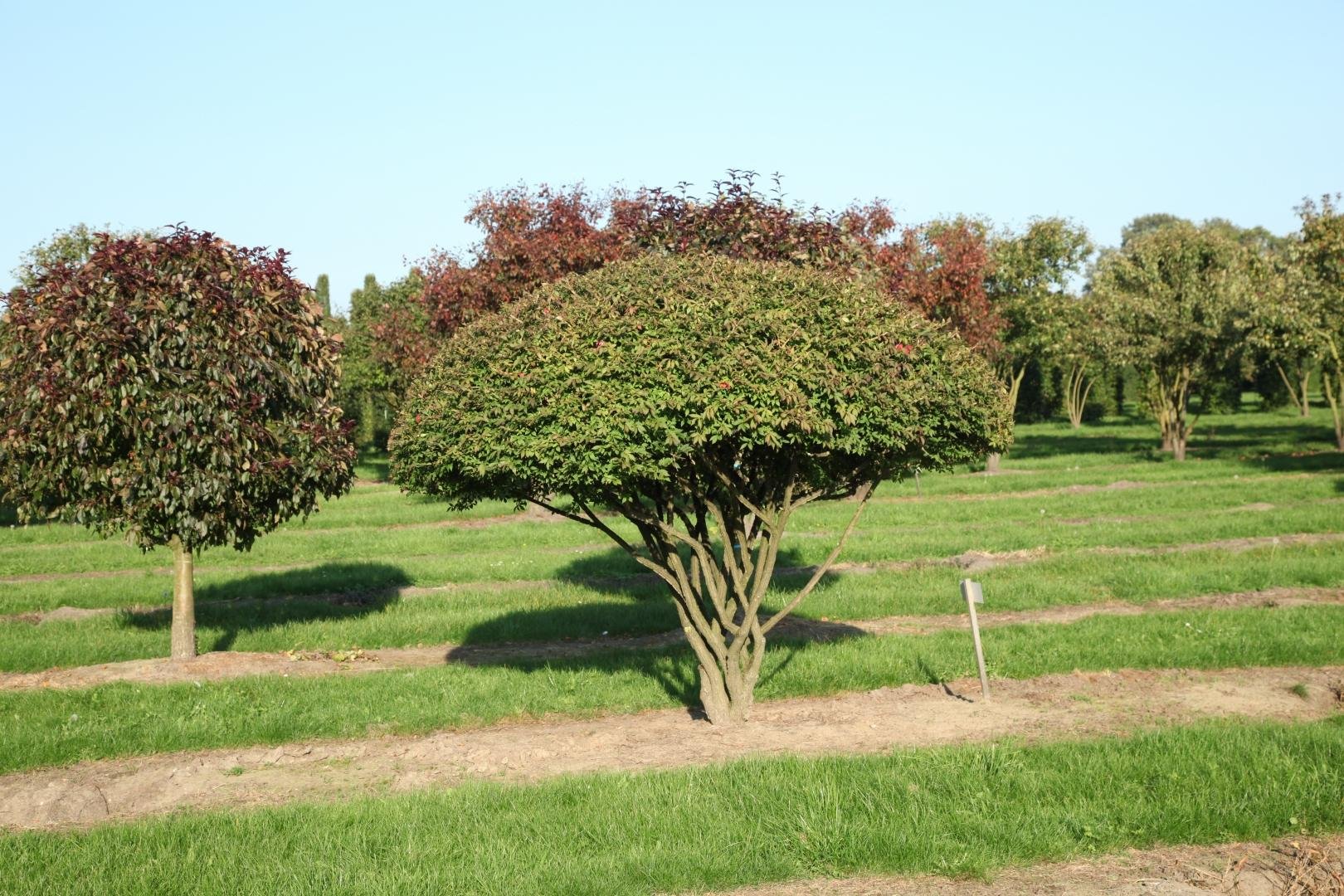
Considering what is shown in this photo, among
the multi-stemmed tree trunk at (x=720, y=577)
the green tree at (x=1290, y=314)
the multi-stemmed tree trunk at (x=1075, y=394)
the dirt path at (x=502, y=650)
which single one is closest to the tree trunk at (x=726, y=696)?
the multi-stemmed tree trunk at (x=720, y=577)

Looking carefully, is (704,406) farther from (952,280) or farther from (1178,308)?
(1178,308)

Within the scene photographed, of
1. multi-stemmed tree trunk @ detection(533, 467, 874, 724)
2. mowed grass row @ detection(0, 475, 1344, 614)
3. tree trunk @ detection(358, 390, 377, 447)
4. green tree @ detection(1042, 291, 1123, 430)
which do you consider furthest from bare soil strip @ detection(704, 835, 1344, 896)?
tree trunk @ detection(358, 390, 377, 447)

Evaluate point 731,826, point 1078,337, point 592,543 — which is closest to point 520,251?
point 592,543

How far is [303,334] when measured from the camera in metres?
15.6

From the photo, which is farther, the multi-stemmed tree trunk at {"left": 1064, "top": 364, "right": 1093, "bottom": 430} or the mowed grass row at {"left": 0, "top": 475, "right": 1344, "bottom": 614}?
the multi-stemmed tree trunk at {"left": 1064, "top": 364, "right": 1093, "bottom": 430}

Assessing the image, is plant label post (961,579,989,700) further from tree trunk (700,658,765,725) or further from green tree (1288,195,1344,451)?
green tree (1288,195,1344,451)

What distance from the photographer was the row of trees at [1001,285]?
14.8 metres

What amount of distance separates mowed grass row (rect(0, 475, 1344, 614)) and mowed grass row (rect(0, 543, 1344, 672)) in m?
1.56

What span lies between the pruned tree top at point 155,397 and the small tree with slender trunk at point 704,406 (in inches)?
161

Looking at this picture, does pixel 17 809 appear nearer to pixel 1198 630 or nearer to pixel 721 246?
pixel 721 246

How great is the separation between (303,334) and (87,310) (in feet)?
8.46

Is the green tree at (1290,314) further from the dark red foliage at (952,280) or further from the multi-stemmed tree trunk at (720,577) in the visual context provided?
the multi-stemmed tree trunk at (720,577)

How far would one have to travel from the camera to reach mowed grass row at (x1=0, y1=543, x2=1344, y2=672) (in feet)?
54.4

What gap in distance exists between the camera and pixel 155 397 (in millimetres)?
14297
